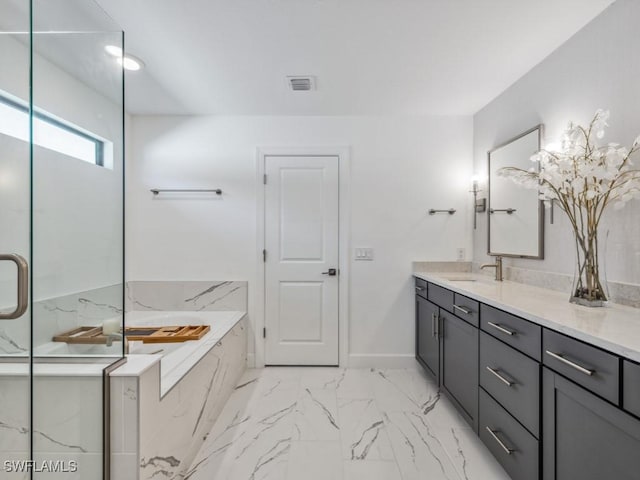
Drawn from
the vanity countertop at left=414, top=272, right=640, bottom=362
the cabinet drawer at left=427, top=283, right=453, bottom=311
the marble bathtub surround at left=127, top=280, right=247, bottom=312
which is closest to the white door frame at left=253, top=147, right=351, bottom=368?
the marble bathtub surround at left=127, top=280, right=247, bottom=312

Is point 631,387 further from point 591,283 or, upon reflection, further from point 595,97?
point 595,97

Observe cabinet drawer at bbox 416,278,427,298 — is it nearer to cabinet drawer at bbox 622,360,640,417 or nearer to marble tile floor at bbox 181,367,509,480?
marble tile floor at bbox 181,367,509,480

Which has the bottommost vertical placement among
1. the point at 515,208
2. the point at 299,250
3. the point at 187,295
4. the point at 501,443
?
the point at 501,443

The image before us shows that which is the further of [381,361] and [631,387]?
[381,361]

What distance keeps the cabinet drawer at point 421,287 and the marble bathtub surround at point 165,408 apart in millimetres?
1626

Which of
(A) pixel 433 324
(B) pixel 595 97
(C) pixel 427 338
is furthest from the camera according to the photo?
(C) pixel 427 338

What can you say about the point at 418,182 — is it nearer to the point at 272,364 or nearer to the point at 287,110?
the point at 287,110

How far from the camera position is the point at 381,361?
288 cm

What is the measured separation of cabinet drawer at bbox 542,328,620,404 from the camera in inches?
37.1

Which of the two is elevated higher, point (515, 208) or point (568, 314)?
point (515, 208)

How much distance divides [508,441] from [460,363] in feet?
1.73

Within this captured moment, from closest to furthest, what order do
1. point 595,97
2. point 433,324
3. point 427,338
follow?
point 595,97 → point 433,324 → point 427,338

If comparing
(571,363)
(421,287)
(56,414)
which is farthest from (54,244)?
(421,287)

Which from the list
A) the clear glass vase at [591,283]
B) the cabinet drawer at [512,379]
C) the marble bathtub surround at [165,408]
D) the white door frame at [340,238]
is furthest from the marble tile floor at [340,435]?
the clear glass vase at [591,283]
